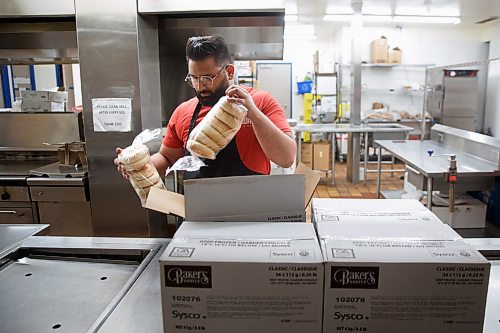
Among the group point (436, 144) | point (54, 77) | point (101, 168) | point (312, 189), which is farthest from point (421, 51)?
point (312, 189)

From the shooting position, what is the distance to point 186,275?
759mm

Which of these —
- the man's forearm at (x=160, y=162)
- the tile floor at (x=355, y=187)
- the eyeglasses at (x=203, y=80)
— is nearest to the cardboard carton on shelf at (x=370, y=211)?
the eyeglasses at (x=203, y=80)

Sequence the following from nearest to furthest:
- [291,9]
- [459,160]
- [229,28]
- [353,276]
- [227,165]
Result: [353,276]
[227,165]
[229,28]
[459,160]
[291,9]

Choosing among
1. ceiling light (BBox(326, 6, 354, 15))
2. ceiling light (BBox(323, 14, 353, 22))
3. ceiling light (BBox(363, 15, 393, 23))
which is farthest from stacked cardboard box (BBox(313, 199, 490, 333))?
ceiling light (BBox(363, 15, 393, 23))

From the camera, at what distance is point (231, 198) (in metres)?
1.00

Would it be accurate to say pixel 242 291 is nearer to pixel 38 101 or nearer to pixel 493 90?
pixel 38 101

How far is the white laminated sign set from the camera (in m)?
2.23

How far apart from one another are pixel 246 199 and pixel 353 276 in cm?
35

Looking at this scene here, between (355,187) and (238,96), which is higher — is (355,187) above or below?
below

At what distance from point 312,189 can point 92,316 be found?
68cm

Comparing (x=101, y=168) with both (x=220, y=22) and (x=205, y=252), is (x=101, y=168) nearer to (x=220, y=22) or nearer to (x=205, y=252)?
(x=220, y=22)

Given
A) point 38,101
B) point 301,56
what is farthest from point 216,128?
point 301,56

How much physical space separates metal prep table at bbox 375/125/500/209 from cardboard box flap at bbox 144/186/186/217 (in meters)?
2.45

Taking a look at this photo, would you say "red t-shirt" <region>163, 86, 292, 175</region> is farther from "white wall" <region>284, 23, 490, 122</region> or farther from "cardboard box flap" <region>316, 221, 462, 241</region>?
"white wall" <region>284, 23, 490, 122</region>
